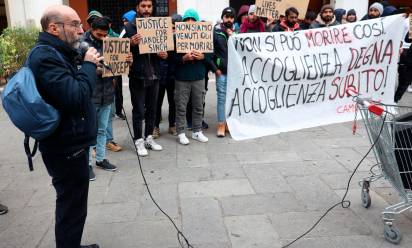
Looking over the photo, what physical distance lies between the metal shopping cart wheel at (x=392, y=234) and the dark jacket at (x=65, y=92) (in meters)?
2.40

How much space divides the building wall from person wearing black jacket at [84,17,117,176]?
346 inches

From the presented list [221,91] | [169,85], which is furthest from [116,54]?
[221,91]

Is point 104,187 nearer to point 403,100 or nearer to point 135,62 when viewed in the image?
point 135,62

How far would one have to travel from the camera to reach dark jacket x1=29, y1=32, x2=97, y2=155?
8.13 ft

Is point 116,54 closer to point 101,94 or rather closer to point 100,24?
point 100,24

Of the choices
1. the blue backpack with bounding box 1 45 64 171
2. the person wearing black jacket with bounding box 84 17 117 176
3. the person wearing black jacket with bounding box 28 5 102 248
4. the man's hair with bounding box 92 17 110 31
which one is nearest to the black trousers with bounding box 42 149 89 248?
the person wearing black jacket with bounding box 28 5 102 248

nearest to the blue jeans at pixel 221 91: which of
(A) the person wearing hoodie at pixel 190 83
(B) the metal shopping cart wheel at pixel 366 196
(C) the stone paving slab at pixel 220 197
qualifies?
(A) the person wearing hoodie at pixel 190 83

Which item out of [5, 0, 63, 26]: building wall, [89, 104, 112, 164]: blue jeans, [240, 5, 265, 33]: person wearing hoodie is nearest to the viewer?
[89, 104, 112, 164]: blue jeans

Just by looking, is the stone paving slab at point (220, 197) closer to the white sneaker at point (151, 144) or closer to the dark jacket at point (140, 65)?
the white sneaker at point (151, 144)

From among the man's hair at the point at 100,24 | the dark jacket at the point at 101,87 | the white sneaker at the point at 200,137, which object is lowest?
the white sneaker at the point at 200,137

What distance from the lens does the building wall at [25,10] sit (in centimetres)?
1245

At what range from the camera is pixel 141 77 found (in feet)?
17.5

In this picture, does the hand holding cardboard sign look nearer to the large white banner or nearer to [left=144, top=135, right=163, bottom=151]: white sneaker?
the large white banner

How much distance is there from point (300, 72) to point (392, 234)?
281 cm
